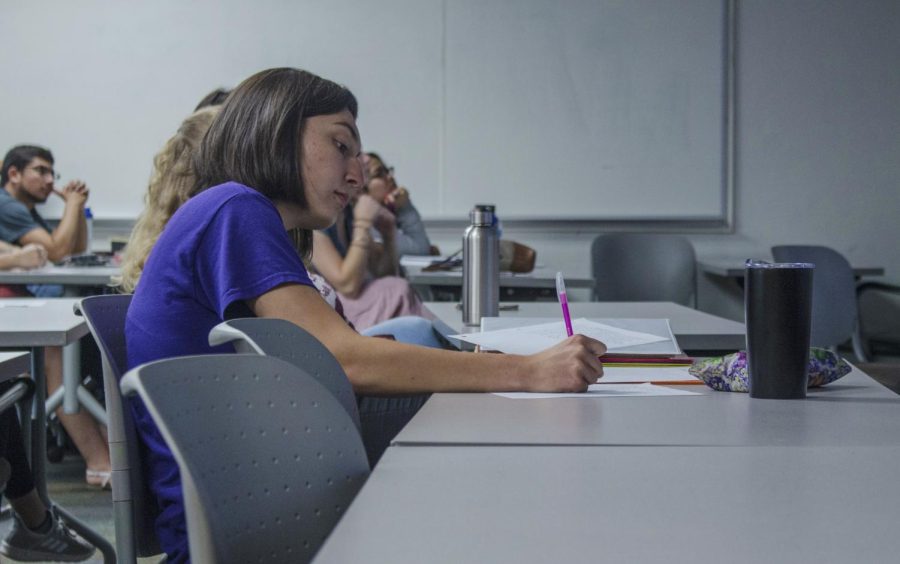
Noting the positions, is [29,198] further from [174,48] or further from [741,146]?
[741,146]

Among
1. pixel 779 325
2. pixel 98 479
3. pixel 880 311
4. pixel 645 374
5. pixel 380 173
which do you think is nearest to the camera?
pixel 779 325

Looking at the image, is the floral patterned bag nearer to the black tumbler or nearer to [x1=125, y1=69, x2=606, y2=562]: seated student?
the black tumbler

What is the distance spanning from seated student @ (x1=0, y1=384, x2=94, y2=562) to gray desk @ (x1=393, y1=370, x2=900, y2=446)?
1.40m

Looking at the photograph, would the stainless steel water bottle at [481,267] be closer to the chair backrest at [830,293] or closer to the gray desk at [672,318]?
the gray desk at [672,318]

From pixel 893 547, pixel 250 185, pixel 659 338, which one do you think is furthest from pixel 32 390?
pixel 893 547

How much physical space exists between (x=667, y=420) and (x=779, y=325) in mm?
218

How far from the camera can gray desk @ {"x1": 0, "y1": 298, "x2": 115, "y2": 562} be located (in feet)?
7.30

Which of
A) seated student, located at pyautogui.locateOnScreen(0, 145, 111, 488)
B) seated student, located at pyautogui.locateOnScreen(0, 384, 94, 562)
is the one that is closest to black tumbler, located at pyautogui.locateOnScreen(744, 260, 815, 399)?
seated student, located at pyautogui.locateOnScreen(0, 384, 94, 562)

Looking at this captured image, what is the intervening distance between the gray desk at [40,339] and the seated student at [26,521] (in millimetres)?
31

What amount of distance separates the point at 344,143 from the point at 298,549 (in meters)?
0.91

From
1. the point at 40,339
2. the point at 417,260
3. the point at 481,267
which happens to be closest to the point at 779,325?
the point at 481,267

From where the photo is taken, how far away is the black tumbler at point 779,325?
4.16 ft

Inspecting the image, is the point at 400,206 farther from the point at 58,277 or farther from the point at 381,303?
the point at 58,277

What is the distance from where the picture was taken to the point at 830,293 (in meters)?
4.92
